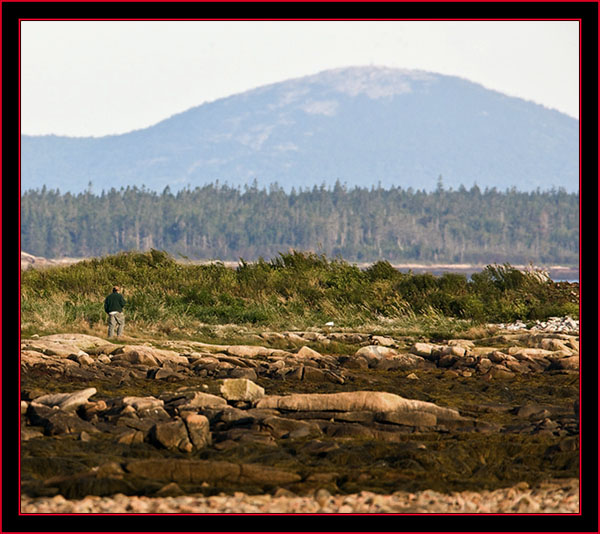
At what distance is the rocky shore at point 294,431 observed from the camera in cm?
776

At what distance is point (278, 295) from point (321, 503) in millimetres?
20723

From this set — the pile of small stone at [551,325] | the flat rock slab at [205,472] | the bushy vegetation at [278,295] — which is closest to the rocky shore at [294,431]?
the flat rock slab at [205,472]

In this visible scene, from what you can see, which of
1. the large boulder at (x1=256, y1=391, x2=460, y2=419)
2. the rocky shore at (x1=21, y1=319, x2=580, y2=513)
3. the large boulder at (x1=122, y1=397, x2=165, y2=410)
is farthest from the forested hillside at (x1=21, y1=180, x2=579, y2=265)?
the large boulder at (x1=256, y1=391, x2=460, y2=419)

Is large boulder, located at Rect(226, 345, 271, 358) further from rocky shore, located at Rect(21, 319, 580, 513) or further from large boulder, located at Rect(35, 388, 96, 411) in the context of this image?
large boulder, located at Rect(35, 388, 96, 411)

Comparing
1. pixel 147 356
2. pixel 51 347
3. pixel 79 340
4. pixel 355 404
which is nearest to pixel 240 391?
pixel 355 404

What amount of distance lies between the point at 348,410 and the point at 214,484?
3.66m

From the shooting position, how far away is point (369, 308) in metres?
26.7

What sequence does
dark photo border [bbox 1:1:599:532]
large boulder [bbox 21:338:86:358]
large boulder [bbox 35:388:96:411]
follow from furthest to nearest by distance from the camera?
large boulder [bbox 21:338:86:358] < large boulder [bbox 35:388:96:411] < dark photo border [bbox 1:1:599:532]

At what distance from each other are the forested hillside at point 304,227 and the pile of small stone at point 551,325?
11915 centimetres

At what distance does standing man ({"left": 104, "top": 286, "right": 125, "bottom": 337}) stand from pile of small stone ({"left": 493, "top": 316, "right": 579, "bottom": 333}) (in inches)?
381

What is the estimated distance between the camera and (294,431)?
10422mm

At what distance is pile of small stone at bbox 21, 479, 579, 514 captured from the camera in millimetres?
7297

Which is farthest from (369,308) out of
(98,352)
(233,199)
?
(233,199)
